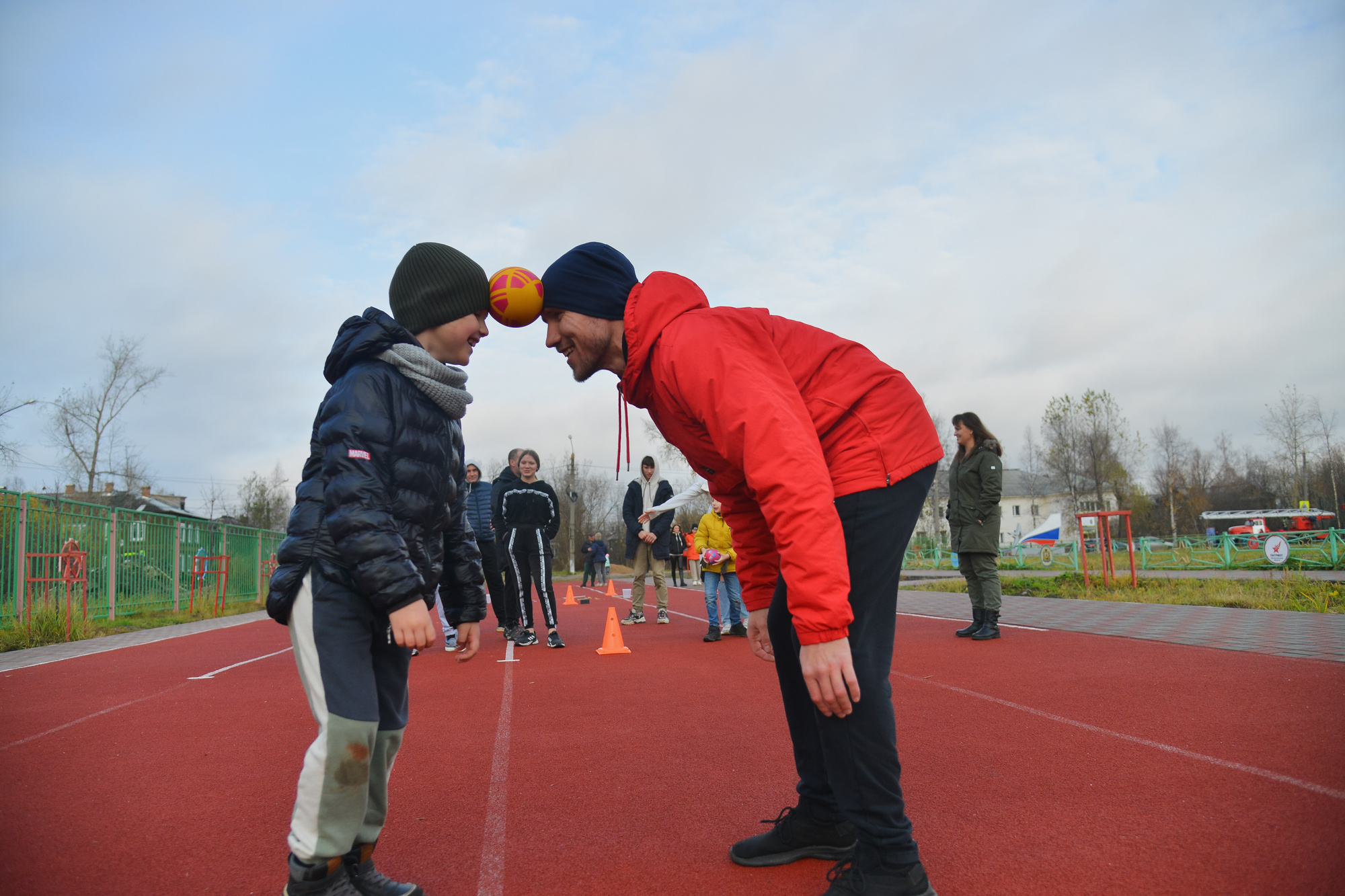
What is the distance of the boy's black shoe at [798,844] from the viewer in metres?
2.58

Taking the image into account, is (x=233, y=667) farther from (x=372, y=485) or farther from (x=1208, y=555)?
(x=1208, y=555)

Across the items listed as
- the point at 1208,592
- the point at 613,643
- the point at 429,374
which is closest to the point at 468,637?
the point at 429,374

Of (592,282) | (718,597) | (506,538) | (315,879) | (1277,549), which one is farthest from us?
(1277,549)

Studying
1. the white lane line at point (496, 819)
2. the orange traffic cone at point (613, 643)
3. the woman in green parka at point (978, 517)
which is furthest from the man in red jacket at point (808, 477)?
the woman in green parka at point (978, 517)

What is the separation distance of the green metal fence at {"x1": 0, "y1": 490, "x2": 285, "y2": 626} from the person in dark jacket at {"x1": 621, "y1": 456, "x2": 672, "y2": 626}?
9.01 metres

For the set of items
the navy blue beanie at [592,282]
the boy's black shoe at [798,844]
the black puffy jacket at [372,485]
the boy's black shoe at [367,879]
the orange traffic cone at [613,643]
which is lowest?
the orange traffic cone at [613,643]

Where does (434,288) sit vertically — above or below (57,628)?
above

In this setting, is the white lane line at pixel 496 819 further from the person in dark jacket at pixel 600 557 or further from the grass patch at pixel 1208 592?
the person in dark jacket at pixel 600 557

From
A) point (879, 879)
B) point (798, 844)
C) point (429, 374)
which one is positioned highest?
point (429, 374)

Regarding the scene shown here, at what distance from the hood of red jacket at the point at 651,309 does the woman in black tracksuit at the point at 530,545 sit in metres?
6.72

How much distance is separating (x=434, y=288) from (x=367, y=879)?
6.08 ft

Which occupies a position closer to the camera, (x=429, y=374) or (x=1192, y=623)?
(x=429, y=374)

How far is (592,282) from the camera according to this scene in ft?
8.34

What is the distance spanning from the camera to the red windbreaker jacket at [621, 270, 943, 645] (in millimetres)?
1862
